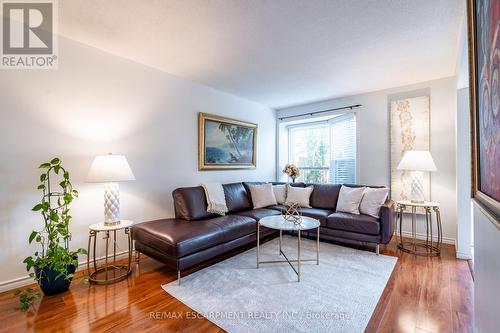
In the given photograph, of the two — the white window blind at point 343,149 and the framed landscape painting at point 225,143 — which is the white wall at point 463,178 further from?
the framed landscape painting at point 225,143

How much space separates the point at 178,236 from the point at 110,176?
2.95ft

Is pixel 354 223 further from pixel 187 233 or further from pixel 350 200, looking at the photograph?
pixel 187 233

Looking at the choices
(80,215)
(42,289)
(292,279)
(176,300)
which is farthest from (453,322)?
(80,215)

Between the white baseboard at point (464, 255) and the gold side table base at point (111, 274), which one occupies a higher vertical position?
the white baseboard at point (464, 255)

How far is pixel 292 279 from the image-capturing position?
2336 millimetres

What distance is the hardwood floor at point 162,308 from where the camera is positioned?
1674 mm

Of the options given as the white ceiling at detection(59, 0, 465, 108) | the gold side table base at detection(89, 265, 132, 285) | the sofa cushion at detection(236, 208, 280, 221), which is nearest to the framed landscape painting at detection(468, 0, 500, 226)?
the white ceiling at detection(59, 0, 465, 108)

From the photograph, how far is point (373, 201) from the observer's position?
3.24 metres

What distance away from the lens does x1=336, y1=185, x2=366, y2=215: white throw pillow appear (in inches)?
135

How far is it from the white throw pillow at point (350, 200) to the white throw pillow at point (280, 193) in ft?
3.22

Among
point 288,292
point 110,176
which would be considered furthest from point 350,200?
point 110,176

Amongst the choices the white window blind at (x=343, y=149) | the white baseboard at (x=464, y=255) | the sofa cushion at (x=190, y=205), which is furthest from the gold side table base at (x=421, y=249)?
the sofa cushion at (x=190, y=205)

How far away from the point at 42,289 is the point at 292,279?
7.44ft

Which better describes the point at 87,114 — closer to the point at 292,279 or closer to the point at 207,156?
the point at 207,156
